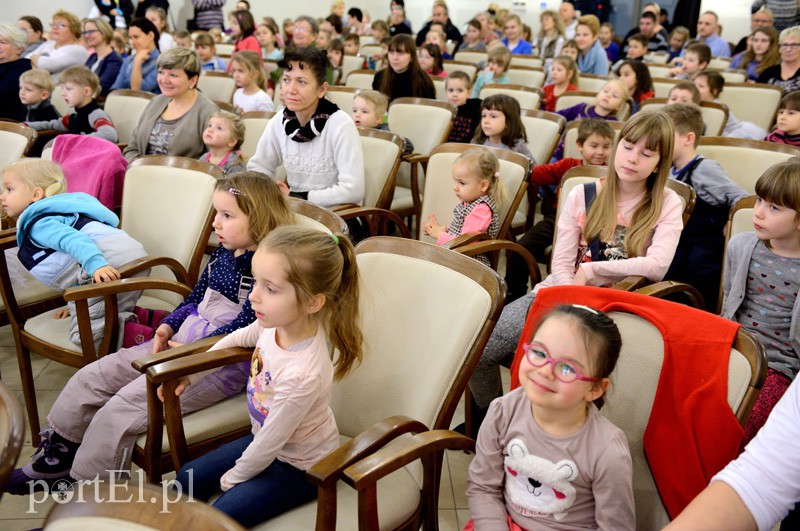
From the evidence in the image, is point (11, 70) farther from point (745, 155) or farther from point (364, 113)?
point (745, 155)

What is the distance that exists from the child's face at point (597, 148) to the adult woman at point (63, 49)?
4.20 metres

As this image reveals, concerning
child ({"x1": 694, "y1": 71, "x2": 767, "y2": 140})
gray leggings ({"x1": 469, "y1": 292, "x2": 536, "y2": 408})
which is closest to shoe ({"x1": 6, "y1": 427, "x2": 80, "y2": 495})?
gray leggings ({"x1": 469, "y1": 292, "x2": 536, "y2": 408})

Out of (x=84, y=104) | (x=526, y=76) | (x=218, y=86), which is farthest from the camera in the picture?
(x=526, y=76)

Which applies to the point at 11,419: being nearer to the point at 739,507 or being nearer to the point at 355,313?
the point at 355,313

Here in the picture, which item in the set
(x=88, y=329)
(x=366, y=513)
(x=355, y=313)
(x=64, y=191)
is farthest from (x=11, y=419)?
(x=64, y=191)

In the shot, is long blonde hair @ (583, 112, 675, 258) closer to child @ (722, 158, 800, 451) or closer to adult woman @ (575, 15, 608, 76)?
child @ (722, 158, 800, 451)

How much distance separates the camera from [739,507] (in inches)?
43.3

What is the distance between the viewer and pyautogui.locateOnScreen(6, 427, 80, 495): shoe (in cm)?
191

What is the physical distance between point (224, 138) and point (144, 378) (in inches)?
63.8

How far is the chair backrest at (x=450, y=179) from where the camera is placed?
109 inches

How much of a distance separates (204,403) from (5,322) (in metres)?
1.06

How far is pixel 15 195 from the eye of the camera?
249cm

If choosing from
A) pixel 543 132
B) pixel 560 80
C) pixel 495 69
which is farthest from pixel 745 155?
pixel 495 69

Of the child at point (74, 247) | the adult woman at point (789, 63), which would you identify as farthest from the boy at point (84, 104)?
the adult woman at point (789, 63)
